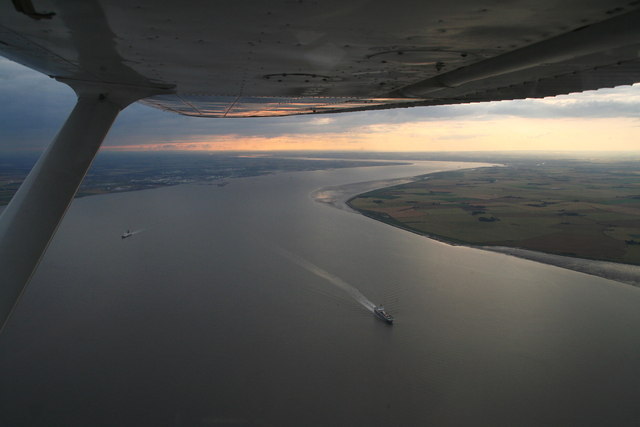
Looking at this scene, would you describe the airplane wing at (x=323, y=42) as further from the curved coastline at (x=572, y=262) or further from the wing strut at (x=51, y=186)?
the curved coastline at (x=572, y=262)

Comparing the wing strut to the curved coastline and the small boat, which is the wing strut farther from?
the curved coastline

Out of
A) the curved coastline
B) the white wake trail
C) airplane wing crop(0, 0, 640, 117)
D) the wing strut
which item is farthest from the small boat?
the wing strut

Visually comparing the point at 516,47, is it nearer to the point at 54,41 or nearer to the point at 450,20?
the point at 450,20

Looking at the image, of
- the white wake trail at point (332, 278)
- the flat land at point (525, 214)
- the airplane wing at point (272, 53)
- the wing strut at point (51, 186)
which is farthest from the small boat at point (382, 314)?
the flat land at point (525, 214)

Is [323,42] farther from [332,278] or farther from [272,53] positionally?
[332,278]

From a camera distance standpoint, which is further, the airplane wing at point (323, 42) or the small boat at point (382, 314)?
the small boat at point (382, 314)

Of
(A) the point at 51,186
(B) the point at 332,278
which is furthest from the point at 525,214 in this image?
(A) the point at 51,186
